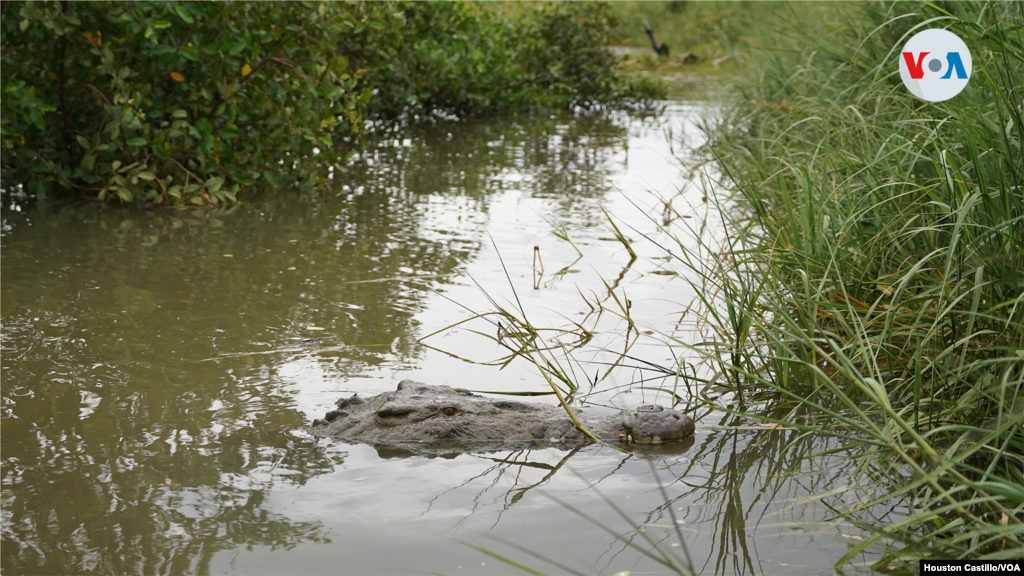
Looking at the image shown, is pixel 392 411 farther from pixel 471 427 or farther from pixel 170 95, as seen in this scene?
pixel 170 95

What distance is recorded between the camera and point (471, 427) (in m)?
3.55

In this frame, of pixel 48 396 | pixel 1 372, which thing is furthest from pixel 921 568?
pixel 1 372

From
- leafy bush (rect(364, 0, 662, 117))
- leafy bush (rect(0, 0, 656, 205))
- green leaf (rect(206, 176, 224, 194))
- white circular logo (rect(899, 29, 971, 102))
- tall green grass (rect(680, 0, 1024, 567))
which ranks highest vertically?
leafy bush (rect(364, 0, 662, 117))

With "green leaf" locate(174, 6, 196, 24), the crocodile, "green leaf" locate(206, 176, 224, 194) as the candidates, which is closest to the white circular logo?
the crocodile

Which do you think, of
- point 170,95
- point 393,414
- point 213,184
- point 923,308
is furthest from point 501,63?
point 923,308

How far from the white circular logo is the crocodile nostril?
2503mm

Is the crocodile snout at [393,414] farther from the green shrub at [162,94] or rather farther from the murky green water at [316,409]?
the green shrub at [162,94]

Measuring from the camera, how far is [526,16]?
1574cm

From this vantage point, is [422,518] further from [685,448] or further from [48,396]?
[48,396]

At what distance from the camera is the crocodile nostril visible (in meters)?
3.53

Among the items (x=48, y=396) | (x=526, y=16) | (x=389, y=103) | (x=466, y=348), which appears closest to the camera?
(x=48, y=396)

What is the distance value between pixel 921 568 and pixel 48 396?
11.3 ft

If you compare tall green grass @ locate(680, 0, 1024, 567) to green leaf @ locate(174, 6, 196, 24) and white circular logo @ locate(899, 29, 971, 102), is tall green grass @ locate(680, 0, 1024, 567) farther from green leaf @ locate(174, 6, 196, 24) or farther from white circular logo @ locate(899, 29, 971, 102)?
green leaf @ locate(174, 6, 196, 24)

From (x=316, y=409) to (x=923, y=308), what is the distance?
2433 millimetres
